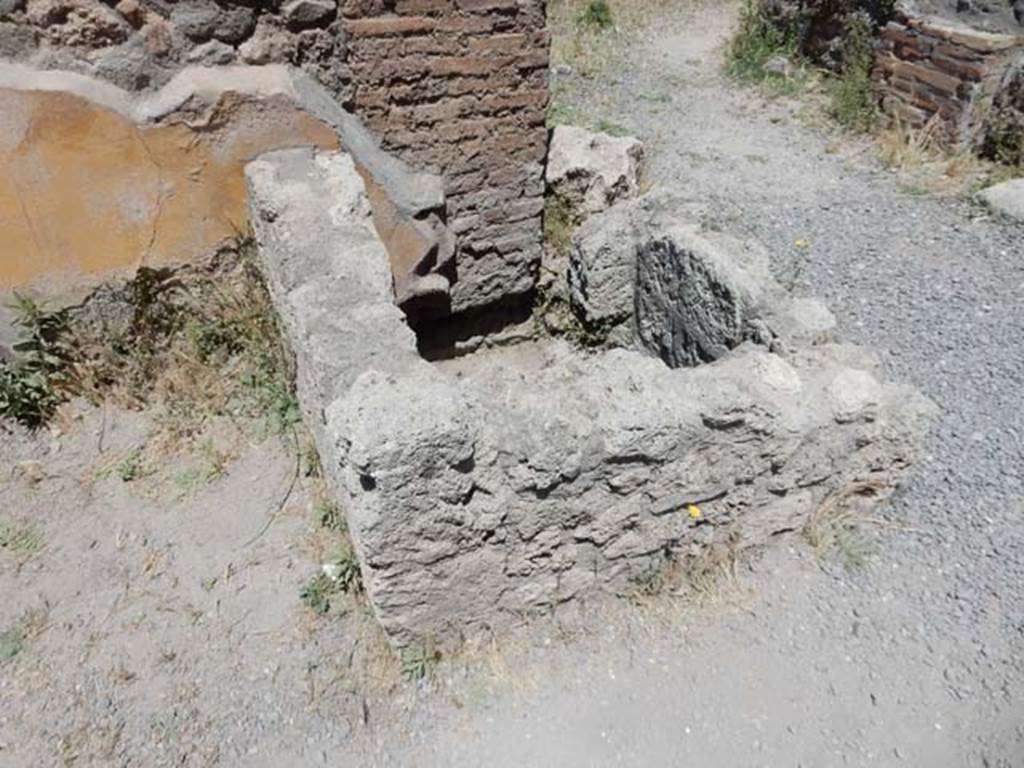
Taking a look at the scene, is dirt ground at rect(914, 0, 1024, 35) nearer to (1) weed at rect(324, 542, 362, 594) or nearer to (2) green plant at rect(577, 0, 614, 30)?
(2) green plant at rect(577, 0, 614, 30)

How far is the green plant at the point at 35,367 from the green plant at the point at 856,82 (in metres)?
5.72

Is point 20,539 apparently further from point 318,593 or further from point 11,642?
point 318,593

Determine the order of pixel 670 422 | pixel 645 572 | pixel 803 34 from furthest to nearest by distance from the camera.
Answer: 1. pixel 803 34
2. pixel 645 572
3. pixel 670 422

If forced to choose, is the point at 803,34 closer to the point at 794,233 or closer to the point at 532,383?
the point at 794,233

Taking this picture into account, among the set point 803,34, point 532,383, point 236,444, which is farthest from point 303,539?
point 803,34

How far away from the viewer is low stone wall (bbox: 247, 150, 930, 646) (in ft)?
6.47

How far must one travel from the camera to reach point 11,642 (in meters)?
2.42

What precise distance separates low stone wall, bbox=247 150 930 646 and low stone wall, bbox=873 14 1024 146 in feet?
12.5

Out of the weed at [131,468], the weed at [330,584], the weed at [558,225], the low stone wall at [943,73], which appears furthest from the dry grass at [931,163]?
the weed at [131,468]

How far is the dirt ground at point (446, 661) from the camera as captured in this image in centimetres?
221

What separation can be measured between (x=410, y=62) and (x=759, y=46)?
5.57m

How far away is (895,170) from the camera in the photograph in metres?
5.47

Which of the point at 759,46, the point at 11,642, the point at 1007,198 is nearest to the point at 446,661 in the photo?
the point at 11,642

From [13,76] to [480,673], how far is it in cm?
247
